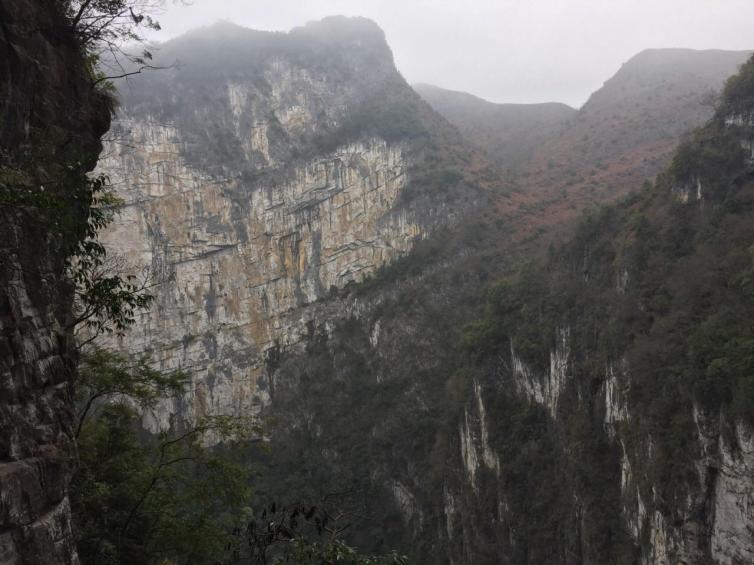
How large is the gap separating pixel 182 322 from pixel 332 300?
1324 cm

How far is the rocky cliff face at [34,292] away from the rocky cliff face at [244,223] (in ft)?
127

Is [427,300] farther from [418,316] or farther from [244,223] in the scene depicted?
[244,223]

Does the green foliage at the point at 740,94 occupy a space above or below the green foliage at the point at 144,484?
above

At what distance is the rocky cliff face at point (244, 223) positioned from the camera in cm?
4647

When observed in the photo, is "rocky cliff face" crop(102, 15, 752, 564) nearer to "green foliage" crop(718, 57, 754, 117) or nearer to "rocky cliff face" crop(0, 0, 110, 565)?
"green foliage" crop(718, 57, 754, 117)

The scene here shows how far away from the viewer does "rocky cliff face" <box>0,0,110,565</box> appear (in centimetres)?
592

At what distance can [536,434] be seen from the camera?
82.1 ft

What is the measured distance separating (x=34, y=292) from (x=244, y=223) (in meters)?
42.9

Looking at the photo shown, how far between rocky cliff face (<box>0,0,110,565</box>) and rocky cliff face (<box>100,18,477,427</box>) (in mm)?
38648

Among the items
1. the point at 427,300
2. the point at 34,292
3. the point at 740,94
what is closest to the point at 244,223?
the point at 427,300

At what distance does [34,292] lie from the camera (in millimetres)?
6707

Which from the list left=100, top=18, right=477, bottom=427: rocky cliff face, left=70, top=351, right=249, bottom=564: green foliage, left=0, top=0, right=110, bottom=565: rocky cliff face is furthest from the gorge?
left=70, top=351, right=249, bottom=564: green foliage

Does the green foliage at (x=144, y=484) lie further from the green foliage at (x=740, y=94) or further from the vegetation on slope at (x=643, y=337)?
the green foliage at (x=740, y=94)

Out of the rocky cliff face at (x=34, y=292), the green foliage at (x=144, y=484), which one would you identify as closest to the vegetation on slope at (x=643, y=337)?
the green foliage at (x=144, y=484)
